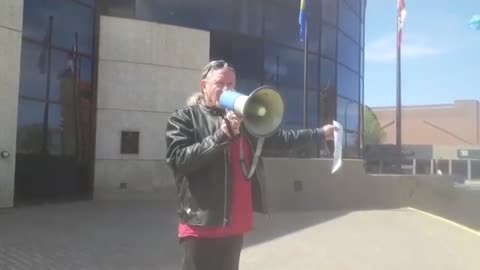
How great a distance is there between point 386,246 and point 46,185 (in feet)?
26.1

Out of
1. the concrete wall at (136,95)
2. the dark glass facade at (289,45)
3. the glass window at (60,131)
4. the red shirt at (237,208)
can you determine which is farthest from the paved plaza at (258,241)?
the dark glass facade at (289,45)

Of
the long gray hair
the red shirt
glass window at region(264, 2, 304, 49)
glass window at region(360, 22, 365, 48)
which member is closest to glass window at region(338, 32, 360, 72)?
glass window at region(360, 22, 365, 48)

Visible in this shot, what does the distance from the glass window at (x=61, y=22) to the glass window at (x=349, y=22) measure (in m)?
10.8

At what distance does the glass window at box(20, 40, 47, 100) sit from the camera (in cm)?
1224

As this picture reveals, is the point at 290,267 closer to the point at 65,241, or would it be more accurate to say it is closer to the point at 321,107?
the point at 65,241

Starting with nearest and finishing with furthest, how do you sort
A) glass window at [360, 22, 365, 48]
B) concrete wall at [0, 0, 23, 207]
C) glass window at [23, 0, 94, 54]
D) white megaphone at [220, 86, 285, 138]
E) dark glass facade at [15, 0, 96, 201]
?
white megaphone at [220, 86, 285, 138], concrete wall at [0, 0, 23, 207], dark glass facade at [15, 0, 96, 201], glass window at [23, 0, 94, 54], glass window at [360, 22, 365, 48]

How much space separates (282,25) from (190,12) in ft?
12.0

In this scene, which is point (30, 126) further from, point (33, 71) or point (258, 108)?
point (258, 108)

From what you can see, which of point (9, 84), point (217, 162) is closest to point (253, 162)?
point (217, 162)

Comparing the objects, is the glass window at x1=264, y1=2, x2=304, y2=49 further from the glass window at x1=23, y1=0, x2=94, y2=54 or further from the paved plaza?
the paved plaza

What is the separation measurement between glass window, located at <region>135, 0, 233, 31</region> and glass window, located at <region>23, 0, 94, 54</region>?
1584 mm

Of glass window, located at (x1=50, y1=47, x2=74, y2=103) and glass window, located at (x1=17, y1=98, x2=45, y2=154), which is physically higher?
glass window, located at (x1=50, y1=47, x2=74, y2=103)

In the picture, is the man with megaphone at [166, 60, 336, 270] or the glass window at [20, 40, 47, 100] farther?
the glass window at [20, 40, 47, 100]

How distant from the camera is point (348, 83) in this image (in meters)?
22.5
